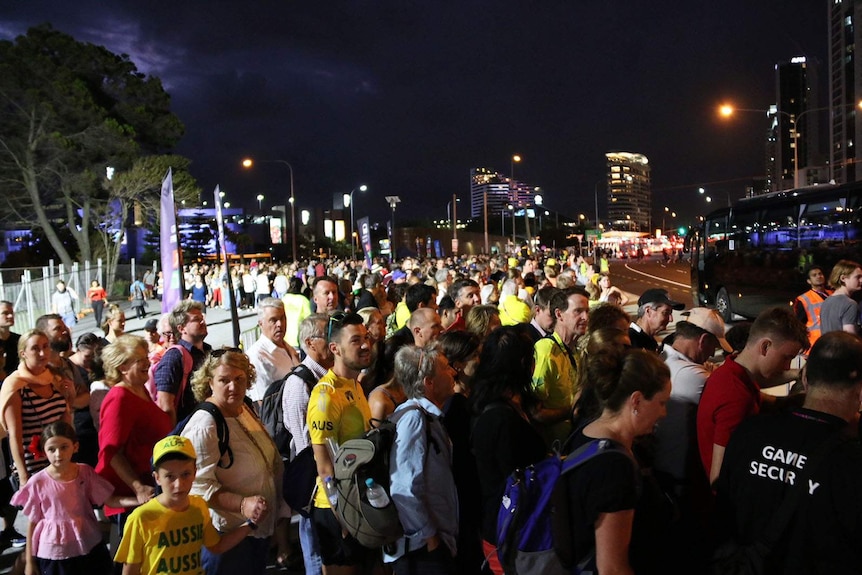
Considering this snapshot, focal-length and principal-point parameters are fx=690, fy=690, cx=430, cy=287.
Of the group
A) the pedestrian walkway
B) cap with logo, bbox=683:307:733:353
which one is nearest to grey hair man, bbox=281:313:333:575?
cap with logo, bbox=683:307:733:353

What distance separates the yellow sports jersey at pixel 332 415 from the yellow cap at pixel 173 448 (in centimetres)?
68

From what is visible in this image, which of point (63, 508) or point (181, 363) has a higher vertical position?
point (181, 363)

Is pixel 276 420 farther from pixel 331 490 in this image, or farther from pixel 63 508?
pixel 63 508

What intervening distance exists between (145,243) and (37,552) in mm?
56977

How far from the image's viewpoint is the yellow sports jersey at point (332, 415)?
389 cm

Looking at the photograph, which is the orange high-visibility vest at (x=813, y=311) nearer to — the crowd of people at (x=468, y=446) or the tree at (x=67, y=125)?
the crowd of people at (x=468, y=446)

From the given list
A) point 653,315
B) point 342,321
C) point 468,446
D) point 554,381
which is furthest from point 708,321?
point 342,321

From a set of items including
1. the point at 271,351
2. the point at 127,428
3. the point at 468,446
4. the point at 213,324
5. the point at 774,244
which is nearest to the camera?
the point at 468,446

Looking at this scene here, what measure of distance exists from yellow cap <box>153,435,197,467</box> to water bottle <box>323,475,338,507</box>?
705 mm

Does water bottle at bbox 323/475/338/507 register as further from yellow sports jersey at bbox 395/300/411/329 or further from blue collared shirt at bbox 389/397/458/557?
yellow sports jersey at bbox 395/300/411/329

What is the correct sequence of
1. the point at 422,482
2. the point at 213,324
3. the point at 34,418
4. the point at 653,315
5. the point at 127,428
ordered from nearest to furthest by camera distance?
the point at 422,482 < the point at 127,428 < the point at 34,418 < the point at 653,315 < the point at 213,324

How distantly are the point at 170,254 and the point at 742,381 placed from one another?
8619 mm

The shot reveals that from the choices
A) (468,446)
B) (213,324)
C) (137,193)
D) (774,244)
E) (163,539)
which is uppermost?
(137,193)

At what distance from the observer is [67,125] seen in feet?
112
